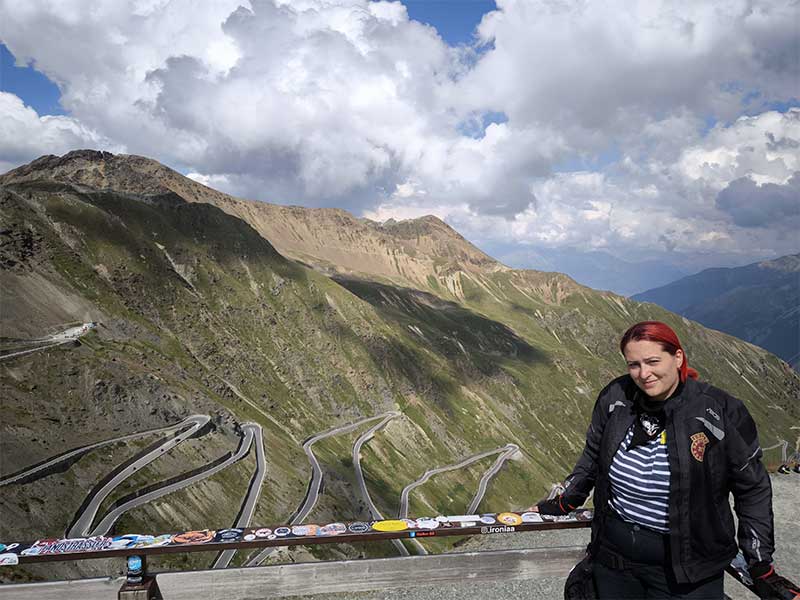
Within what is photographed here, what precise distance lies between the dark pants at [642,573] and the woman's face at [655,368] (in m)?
1.51

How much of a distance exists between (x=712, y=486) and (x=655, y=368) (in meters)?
1.28

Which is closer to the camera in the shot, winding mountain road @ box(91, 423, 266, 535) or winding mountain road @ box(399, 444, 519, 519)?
winding mountain road @ box(91, 423, 266, 535)

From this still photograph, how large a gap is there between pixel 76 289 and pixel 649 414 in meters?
118

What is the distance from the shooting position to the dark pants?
5.18m

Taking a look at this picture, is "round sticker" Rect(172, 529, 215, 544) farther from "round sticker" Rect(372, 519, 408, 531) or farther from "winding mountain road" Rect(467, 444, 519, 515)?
"winding mountain road" Rect(467, 444, 519, 515)

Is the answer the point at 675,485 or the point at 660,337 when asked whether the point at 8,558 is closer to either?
the point at 675,485

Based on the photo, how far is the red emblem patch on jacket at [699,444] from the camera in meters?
5.01

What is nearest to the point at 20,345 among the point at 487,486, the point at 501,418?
the point at 487,486

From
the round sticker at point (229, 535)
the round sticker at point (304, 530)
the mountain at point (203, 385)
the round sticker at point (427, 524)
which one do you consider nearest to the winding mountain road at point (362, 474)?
the mountain at point (203, 385)

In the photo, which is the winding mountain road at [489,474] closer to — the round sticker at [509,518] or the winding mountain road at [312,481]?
the winding mountain road at [312,481]

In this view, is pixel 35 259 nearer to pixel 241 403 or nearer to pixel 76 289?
pixel 76 289

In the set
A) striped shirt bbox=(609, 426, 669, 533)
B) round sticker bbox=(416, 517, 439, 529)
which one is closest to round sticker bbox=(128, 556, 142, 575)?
round sticker bbox=(416, 517, 439, 529)

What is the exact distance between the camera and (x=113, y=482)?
139ft

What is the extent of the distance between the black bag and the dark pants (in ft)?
0.55
